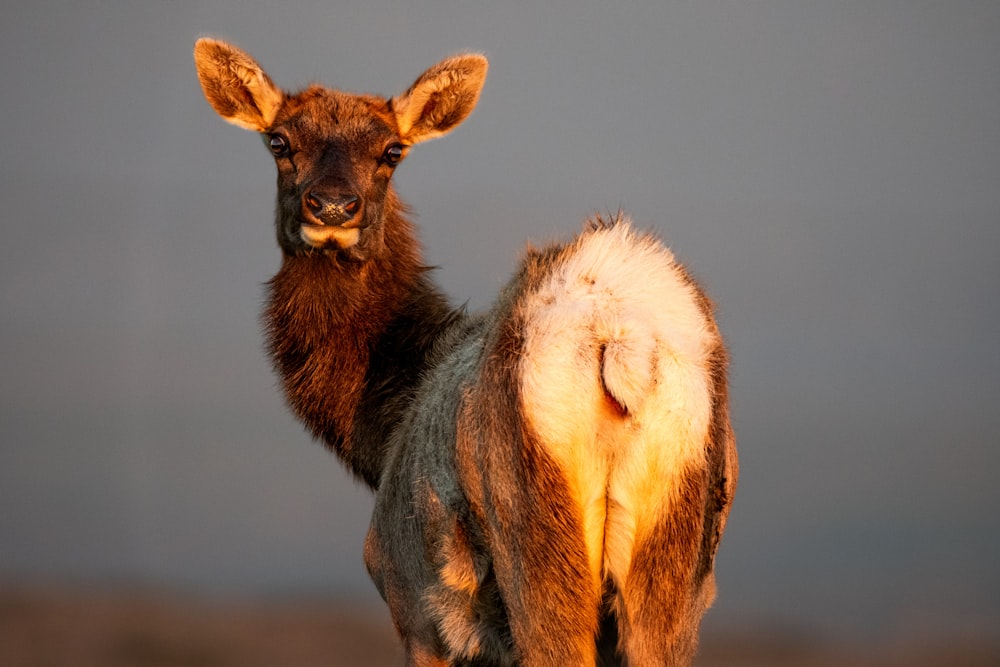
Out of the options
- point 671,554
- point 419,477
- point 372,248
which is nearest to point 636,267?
point 671,554

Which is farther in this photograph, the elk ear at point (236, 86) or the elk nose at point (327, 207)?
the elk ear at point (236, 86)

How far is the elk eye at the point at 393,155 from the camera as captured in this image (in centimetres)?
905

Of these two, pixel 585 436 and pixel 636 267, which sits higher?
pixel 636 267

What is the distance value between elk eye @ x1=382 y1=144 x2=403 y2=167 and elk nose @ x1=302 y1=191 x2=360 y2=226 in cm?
90

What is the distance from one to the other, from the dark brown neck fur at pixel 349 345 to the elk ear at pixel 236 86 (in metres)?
1.34

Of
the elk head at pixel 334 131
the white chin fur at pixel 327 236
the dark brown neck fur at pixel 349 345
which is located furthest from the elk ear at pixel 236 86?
the white chin fur at pixel 327 236

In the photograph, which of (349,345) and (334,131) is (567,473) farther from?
(334,131)

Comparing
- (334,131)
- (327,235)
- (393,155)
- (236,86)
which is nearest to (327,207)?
(327,235)

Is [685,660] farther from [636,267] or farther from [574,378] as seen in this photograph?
[636,267]

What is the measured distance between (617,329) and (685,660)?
5.54ft

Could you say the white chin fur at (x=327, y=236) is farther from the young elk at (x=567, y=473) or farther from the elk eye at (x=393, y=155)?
the young elk at (x=567, y=473)

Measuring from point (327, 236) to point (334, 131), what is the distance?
3.28 feet

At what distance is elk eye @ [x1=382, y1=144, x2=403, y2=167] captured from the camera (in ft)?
29.7

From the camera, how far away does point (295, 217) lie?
8578 mm
